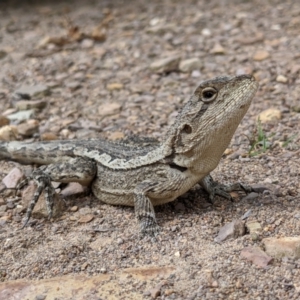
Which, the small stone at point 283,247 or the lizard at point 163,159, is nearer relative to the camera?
the small stone at point 283,247

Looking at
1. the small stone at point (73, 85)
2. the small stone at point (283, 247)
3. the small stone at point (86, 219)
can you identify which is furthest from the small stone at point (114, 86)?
the small stone at point (283, 247)

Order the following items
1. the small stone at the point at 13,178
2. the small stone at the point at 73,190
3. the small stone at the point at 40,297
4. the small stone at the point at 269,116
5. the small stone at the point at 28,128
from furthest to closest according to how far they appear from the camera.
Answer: the small stone at the point at 28,128 → the small stone at the point at 269,116 → the small stone at the point at 13,178 → the small stone at the point at 73,190 → the small stone at the point at 40,297

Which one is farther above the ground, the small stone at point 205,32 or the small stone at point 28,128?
the small stone at point 28,128

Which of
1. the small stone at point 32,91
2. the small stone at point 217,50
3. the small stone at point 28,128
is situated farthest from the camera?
the small stone at point 217,50

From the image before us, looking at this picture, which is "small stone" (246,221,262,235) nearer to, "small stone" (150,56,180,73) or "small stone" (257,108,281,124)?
"small stone" (257,108,281,124)

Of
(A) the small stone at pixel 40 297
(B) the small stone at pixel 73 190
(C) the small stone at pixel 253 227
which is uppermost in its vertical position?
(A) the small stone at pixel 40 297

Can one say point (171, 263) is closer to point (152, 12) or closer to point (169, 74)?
point (169, 74)

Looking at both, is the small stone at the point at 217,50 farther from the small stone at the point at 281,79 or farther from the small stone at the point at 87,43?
the small stone at the point at 87,43
